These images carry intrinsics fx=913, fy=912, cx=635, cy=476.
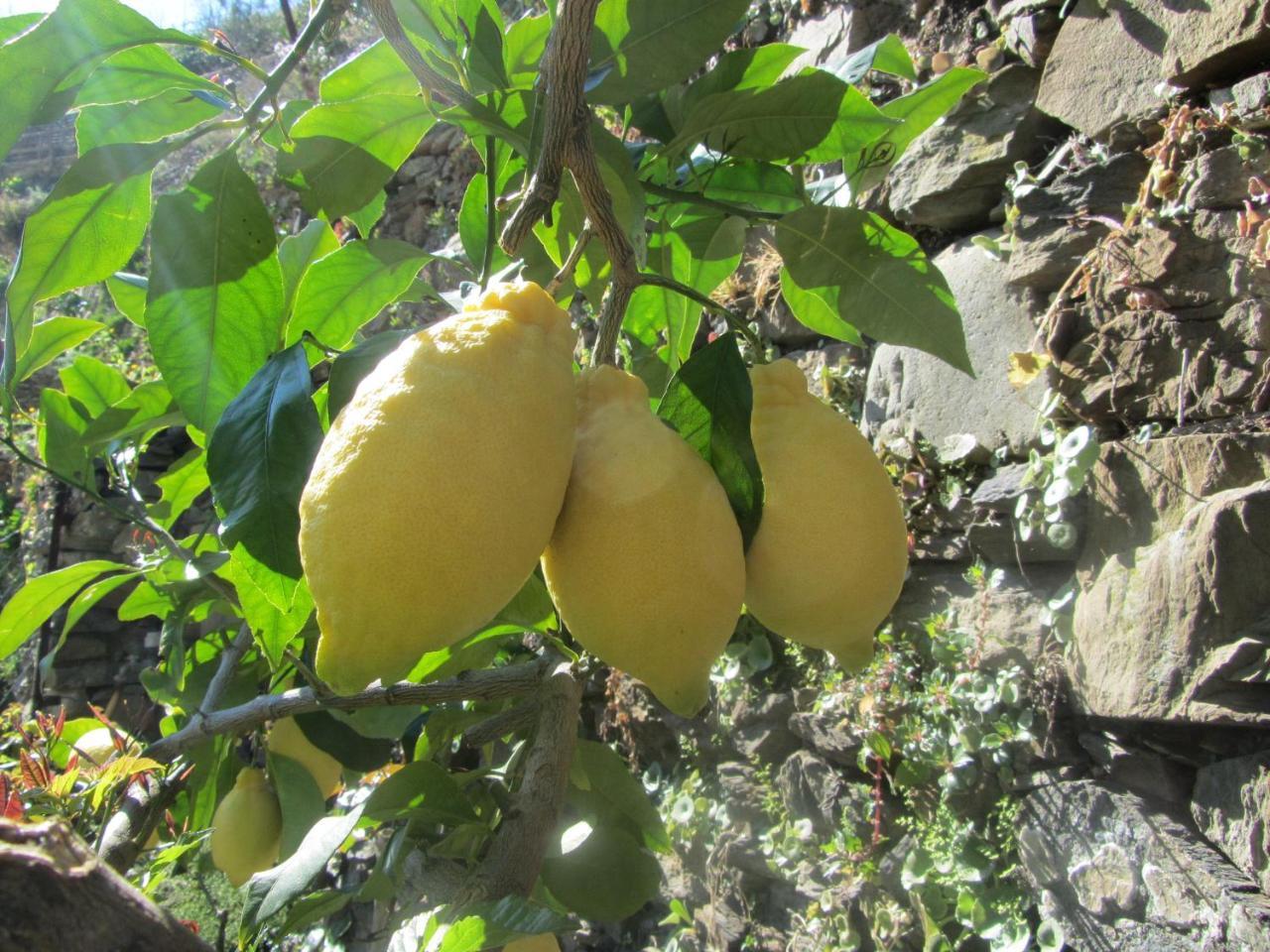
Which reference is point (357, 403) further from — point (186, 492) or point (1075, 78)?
point (1075, 78)

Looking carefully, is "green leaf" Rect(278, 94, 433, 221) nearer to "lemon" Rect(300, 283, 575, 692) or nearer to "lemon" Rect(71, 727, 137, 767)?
"lemon" Rect(300, 283, 575, 692)

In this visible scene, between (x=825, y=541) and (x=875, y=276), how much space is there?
6.9 inches

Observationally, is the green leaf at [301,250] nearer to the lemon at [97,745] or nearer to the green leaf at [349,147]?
the green leaf at [349,147]

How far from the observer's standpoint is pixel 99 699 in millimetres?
3268

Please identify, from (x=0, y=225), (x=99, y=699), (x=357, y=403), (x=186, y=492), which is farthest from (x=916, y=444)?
(x=0, y=225)

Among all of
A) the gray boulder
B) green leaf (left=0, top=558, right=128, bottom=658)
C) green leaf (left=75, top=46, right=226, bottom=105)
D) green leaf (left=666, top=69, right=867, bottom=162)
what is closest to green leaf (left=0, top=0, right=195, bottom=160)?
green leaf (left=75, top=46, right=226, bottom=105)

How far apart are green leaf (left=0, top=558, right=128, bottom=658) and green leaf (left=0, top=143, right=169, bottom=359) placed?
0.41 m

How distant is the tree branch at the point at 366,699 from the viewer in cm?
69

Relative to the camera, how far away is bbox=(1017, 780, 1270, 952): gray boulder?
90 cm

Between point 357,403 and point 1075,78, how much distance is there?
1155 millimetres

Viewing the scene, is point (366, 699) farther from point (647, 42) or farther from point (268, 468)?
point (647, 42)

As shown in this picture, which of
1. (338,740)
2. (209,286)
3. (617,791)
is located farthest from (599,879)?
(209,286)

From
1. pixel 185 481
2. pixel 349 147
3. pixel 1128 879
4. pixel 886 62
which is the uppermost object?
pixel 349 147

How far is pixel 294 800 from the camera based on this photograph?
987 mm
